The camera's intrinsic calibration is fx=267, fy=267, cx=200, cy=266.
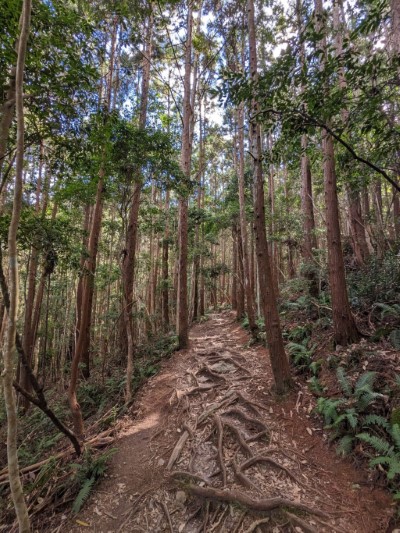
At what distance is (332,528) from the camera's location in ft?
9.36

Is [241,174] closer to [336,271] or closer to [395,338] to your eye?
[336,271]

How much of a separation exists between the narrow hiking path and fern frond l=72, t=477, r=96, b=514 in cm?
9

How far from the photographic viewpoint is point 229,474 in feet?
12.1

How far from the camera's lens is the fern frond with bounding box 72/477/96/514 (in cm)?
369

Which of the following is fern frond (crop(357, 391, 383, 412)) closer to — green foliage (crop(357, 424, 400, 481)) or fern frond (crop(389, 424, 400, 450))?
green foliage (crop(357, 424, 400, 481))

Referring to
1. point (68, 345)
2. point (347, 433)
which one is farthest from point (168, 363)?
point (68, 345)

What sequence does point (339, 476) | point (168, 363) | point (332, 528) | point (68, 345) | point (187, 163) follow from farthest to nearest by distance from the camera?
point (68, 345), point (187, 163), point (168, 363), point (339, 476), point (332, 528)

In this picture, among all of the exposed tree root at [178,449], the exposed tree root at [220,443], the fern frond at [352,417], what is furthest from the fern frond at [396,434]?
the exposed tree root at [178,449]

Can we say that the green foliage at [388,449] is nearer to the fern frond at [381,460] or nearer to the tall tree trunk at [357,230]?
the fern frond at [381,460]

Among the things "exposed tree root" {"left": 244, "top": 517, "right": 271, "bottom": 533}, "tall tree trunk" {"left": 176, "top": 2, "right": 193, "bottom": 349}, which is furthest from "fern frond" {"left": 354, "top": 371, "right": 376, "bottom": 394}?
"tall tree trunk" {"left": 176, "top": 2, "right": 193, "bottom": 349}

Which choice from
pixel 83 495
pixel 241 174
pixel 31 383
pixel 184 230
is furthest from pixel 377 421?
pixel 241 174

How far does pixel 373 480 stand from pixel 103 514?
351cm

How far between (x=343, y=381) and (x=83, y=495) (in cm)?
428

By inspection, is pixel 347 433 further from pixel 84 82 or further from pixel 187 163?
pixel 187 163
